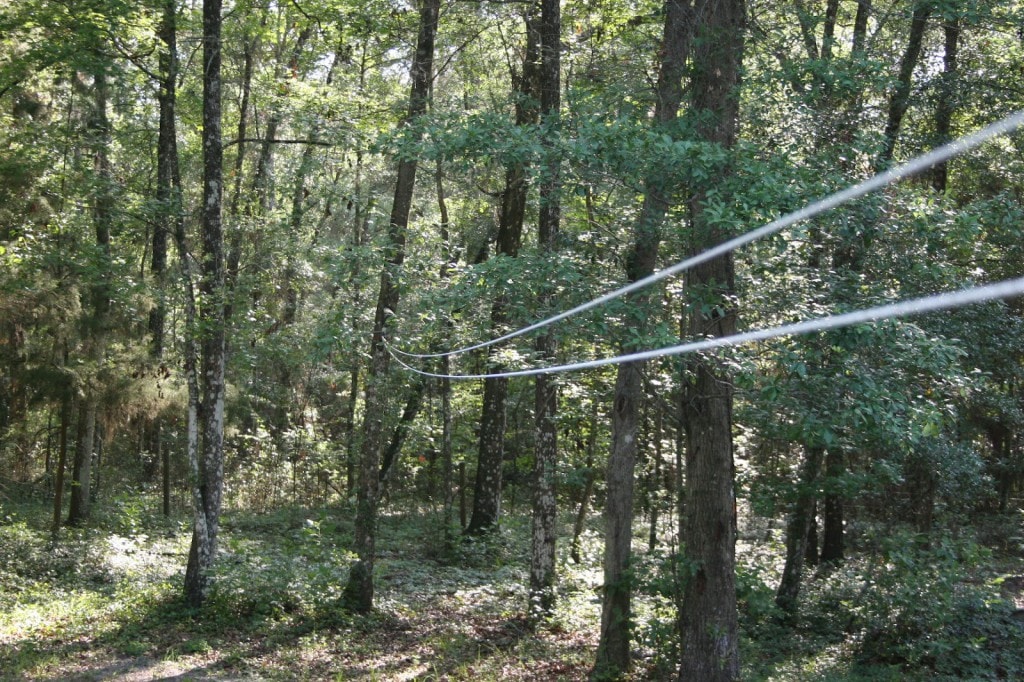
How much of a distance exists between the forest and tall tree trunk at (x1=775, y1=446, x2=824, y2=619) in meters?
0.06

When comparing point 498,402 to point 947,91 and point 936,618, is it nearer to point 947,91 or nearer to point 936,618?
point 936,618

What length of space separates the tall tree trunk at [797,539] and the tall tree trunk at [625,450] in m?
3.55

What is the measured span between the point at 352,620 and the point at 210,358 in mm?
3975

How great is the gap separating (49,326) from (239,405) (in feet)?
20.0

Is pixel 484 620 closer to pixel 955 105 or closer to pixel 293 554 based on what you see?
pixel 293 554

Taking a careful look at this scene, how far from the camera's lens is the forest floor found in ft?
30.6

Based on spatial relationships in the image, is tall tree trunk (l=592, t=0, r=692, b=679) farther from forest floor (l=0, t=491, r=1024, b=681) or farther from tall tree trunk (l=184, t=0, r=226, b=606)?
tall tree trunk (l=184, t=0, r=226, b=606)

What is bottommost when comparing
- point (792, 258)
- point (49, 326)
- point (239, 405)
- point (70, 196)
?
point (239, 405)

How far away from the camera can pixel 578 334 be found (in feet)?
25.6

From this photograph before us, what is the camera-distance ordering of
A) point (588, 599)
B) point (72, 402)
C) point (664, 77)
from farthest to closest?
1. point (72, 402)
2. point (588, 599)
3. point (664, 77)

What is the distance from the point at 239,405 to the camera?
1914 centimetres

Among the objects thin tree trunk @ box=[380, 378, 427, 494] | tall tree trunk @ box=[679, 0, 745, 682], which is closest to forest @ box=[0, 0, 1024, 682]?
tall tree trunk @ box=[679, 0, 745, 682]

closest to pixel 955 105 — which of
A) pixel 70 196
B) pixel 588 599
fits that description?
pixel 588 599

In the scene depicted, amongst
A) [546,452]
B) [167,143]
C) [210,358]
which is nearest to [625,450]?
[546,452]
